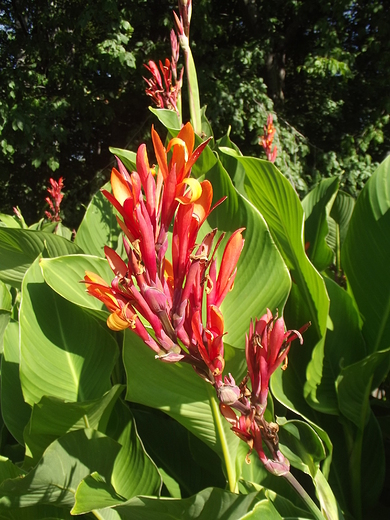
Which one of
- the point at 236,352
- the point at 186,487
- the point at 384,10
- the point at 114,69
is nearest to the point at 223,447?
the point at 236,352

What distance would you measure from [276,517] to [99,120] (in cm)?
659

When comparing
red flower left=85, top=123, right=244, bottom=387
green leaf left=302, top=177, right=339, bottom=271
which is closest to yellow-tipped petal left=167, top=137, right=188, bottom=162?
red flower left=85, top=123, right=244, bottom=387

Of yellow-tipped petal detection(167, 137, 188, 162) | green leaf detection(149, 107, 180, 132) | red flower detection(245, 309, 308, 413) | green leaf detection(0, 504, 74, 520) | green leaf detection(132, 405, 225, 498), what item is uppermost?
green leaf detection(149, 107, 180, 132)

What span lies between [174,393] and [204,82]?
17.7 feet

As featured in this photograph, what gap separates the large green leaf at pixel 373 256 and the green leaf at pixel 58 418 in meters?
0.67

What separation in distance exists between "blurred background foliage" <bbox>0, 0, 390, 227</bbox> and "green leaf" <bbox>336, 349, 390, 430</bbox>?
427 centimetres

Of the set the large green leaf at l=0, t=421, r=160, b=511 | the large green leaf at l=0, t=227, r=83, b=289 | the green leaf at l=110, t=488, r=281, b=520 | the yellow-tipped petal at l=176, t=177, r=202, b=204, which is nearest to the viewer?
the yellow-tipped petal at l=176, t=177, r=202, b=204

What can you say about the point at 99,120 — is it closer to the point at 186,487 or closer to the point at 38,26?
the point at 38,26

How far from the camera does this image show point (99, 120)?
6.54 metres

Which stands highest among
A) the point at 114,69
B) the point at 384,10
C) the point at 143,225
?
the point at 384,10

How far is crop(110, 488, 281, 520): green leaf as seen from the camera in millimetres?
670

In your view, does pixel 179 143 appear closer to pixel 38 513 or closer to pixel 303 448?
pixel 303 448

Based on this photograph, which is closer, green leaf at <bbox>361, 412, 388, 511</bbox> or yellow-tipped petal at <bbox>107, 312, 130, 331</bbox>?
yellow-tipped petal at <bbox>107, 312, 130, 331</bbox>

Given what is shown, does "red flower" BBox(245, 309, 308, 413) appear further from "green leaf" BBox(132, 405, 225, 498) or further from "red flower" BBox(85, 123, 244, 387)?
"green leaf" BBox(132, 405, 225, 498)
